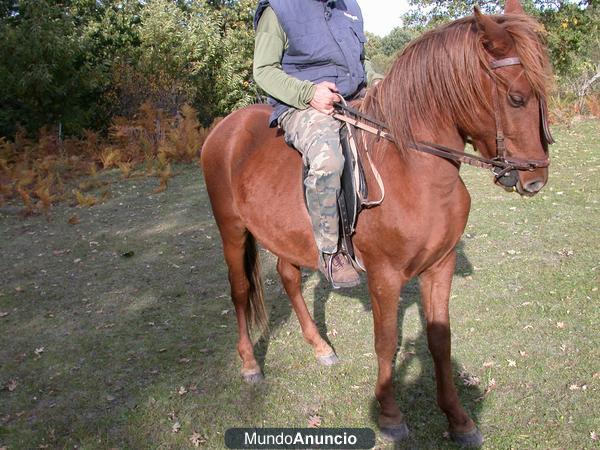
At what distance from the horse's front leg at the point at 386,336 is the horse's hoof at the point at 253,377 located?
115 centimetres

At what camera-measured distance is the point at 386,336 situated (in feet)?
11.1

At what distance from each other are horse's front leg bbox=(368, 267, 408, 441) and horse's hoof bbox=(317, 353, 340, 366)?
3.01 feet

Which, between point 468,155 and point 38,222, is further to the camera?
point 38,222

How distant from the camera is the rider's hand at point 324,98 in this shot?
324 cm

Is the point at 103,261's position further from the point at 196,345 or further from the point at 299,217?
the point at 299,217

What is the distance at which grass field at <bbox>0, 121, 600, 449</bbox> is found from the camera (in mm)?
3742

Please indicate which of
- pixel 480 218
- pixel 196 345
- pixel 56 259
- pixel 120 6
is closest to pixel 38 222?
pixel 56 259

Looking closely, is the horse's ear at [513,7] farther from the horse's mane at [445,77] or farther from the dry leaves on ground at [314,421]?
the dry leaves on ground at [314,421]

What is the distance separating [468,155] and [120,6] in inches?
775

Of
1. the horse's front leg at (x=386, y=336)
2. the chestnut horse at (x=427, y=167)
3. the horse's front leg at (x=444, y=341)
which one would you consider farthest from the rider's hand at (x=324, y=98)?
the horse's front leg at (x=444, y=341)

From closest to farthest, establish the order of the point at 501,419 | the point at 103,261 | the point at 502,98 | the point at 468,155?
the point at 502,98
the point at 468,155
the point at 501,419
the point at 103,261

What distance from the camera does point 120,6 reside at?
19375mm

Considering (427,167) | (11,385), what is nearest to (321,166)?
(427,167)

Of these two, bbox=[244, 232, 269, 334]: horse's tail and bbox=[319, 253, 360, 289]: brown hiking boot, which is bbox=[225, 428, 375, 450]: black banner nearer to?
bbox=[319, 253, 360, 289]: brown hiking boot
